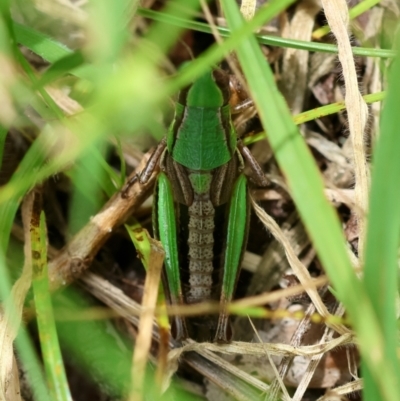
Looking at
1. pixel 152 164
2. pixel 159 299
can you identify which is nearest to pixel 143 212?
pixel 152 164

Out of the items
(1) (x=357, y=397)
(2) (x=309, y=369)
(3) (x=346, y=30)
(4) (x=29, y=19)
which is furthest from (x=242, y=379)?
(4) (x=29, y=19)

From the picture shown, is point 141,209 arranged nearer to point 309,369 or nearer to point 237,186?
point 237,186

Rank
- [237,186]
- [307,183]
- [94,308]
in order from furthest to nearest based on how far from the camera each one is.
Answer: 1. [94,308]
2. [237,186]
3. [307,183]

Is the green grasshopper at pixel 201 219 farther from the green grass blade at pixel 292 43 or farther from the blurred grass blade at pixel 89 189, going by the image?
the green grass blade at pixel 292 43

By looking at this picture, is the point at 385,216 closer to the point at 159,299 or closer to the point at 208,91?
the point at 208,91

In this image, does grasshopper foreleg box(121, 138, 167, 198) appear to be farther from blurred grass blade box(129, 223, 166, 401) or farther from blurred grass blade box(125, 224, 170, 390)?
blurred grass blade box(129, 223, 166, 401)

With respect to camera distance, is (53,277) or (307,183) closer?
(307,183)
